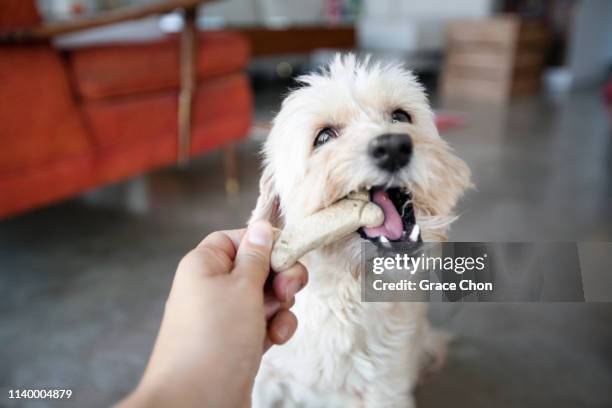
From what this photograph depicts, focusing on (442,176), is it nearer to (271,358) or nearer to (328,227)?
(328,227)

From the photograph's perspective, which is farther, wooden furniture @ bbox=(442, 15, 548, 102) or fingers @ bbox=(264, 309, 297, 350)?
wooden furniture @ bbox=(442, 15, 548, 102)

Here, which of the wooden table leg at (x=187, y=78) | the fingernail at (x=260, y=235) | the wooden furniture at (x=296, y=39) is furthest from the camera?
the wooden furniture at (x=296, y=39)

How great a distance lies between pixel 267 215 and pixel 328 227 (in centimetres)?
16

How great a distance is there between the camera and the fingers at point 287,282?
53 cm

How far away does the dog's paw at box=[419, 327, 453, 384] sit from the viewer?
0.97 m

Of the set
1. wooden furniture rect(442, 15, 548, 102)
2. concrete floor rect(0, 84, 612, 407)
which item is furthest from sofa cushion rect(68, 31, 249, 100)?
wooden furniture rect(442, 15, 548, 102)

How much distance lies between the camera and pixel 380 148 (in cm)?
56

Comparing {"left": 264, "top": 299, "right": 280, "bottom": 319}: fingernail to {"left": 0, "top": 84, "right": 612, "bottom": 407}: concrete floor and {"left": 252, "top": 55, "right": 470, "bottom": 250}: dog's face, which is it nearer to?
{"left": 252, "top": 55, "right": 470, "bottom": 250}: dog's face

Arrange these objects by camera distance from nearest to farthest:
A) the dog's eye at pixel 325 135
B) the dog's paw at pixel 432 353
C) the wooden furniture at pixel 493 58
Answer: the dog's eye at pixel 325 135 < the dog's paw at pixel 432 353 < the wooden furniture at pixel 493 58

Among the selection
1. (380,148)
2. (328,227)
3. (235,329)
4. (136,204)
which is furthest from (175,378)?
(136,204)

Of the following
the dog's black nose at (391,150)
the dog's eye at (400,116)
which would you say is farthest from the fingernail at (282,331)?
the dog's eye at (400,116)

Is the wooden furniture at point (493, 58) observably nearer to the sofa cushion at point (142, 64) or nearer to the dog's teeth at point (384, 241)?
the sofa cushion at point (142, 64)

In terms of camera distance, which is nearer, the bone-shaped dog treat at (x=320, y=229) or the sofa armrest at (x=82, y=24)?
the bone-shaped dog treat at (x=320, y=229)

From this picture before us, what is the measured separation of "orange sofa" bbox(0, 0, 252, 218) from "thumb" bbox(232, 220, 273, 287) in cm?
102
